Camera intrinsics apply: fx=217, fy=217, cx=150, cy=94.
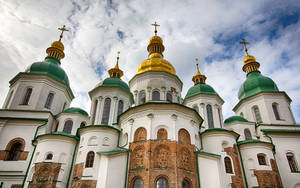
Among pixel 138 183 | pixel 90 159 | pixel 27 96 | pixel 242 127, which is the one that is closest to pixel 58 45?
pixel 27 96

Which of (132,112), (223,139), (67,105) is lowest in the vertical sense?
(223,139)

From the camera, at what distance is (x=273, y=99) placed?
25281 mm

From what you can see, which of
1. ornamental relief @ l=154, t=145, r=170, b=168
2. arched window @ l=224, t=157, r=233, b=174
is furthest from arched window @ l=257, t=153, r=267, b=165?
ornamental relief @ l=154, t=145, r=170, b=168

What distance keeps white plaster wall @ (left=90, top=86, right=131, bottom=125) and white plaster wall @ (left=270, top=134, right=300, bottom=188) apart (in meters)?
15.6

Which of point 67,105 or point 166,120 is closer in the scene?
point 166,120

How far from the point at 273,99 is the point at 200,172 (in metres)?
15.0

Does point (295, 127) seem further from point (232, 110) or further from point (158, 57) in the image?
point (158, 57)

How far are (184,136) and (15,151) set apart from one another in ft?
49.5

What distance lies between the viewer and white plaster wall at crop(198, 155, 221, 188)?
15570 millimetres

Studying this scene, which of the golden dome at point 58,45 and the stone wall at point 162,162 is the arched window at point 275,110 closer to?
the stone wall at point 162,162

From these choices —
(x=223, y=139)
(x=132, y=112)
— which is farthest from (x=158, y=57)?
(x=223, y=139)

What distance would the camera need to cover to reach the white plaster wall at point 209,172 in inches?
613

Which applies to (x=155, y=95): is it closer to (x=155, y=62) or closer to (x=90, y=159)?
(x=155, y=62)

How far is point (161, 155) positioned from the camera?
15.7 meters
